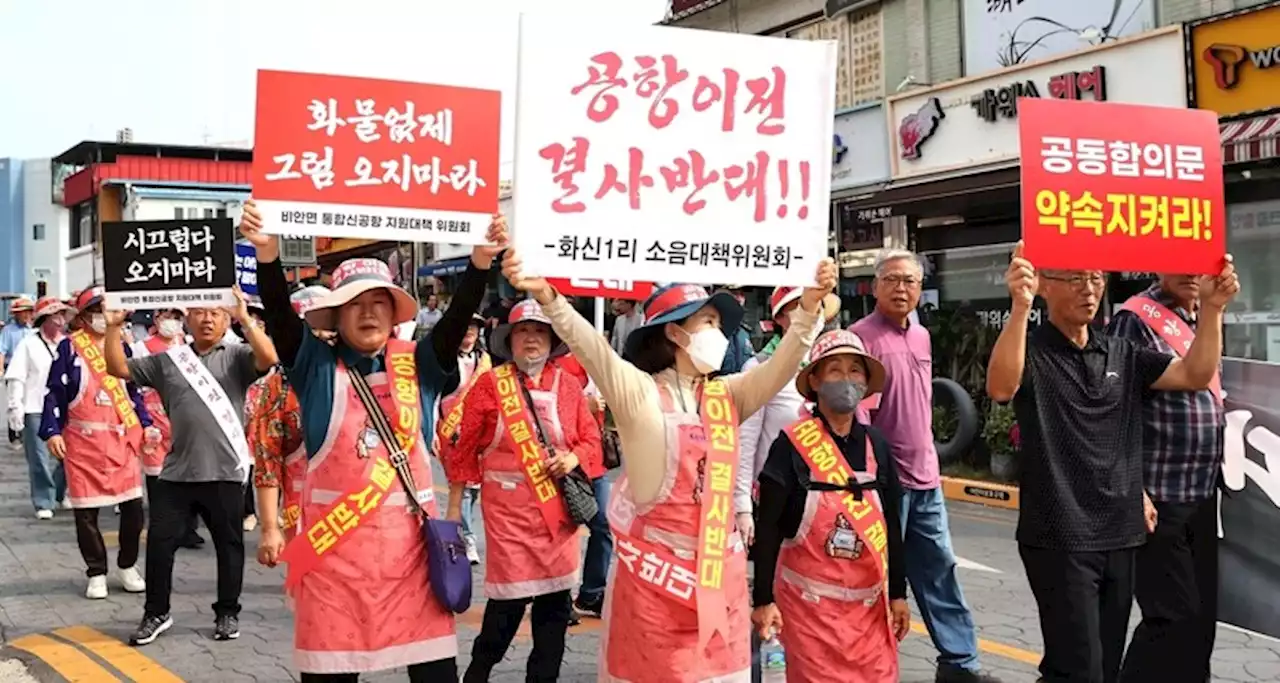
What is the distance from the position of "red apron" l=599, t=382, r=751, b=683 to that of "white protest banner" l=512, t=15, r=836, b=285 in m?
0.48

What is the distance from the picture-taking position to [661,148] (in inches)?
135

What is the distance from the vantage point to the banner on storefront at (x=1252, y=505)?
4242 millimetres

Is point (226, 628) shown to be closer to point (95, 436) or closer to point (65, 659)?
point (65, 659)

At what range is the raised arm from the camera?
3.61m

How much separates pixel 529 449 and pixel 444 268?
18874 millimetres

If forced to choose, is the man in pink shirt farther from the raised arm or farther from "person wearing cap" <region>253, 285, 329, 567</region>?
"person wearing cap" <region>253, 285, 329, 567</region>

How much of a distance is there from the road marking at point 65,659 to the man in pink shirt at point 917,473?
11.7 feet

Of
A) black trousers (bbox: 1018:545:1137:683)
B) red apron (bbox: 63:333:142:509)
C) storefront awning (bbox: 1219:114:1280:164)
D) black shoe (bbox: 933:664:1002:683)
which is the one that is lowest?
black shoe (bbox: 933:664:1002:683)

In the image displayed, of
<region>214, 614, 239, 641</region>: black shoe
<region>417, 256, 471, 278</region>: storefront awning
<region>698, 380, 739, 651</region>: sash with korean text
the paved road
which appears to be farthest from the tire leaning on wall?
<region>417, 256, 471, 278</region>: storefront awning

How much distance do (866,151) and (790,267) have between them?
12.4m

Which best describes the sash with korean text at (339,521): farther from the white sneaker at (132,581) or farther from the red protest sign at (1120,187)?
the white sneaker at (132,581)

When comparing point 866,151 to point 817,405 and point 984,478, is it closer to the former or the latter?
point 984,478

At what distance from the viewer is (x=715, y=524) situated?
10.9 ft

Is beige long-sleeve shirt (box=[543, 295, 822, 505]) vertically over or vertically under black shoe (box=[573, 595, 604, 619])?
over
